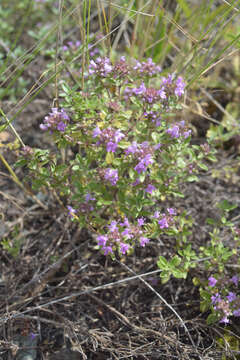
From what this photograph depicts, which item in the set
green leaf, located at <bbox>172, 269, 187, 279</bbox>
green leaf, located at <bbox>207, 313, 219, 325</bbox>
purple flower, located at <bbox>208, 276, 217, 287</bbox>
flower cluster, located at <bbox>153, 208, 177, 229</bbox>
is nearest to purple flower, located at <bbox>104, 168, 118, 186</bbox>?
flower cluster, located at <bbox>153, 208, 177, 229</bbox>

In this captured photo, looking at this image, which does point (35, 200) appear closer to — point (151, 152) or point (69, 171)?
point (69, 171)

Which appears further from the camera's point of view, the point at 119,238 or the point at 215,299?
the point at 215,299

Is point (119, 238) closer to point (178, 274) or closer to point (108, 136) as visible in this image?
point (178, 274)

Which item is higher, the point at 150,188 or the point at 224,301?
the point at 150,188

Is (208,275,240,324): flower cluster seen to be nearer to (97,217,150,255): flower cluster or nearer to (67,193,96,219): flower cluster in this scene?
(97,217,150,255): flower cluster

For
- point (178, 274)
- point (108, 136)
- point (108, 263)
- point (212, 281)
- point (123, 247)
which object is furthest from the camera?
point (108, 263)

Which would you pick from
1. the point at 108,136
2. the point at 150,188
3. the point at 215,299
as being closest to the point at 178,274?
the point at 215,299

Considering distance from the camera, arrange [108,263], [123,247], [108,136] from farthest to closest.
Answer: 1. [108,263]
2. [123,247]
3. [108,136]
